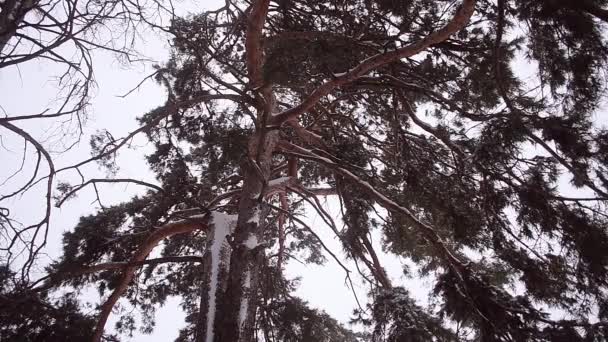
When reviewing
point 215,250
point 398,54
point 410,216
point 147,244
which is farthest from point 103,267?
point 398,54

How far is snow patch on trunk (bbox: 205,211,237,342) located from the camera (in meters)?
2.96

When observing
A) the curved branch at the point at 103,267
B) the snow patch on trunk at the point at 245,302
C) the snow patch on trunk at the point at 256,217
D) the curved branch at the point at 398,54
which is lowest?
the snow patch on trunk at the point at 245,302

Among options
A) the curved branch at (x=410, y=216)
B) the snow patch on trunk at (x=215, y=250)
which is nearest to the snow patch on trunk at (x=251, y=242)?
the snow patch on trunk at (x=215, y=250)

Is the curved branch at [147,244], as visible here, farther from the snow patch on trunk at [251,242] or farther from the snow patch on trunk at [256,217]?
the snow patch on trunk at [251,242]

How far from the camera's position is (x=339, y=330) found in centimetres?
685

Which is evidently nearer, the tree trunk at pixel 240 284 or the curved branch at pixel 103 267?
the tree trunk at pixel 240 284

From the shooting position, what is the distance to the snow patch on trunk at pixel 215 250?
9.72ft

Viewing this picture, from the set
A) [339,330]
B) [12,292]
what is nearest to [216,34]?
[12,292]

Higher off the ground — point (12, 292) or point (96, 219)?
point (96, 219)

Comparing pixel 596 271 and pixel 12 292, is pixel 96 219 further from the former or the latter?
pixel 596 271

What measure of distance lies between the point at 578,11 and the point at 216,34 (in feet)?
13.6

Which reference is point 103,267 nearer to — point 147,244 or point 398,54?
point 147,244

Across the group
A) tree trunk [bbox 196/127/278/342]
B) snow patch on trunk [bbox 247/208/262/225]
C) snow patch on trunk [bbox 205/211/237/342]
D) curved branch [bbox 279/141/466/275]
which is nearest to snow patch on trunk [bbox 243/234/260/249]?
tree trunk [bbox 196/127/278/342]

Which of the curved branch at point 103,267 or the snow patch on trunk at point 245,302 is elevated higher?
the curved branch at point 103,267
